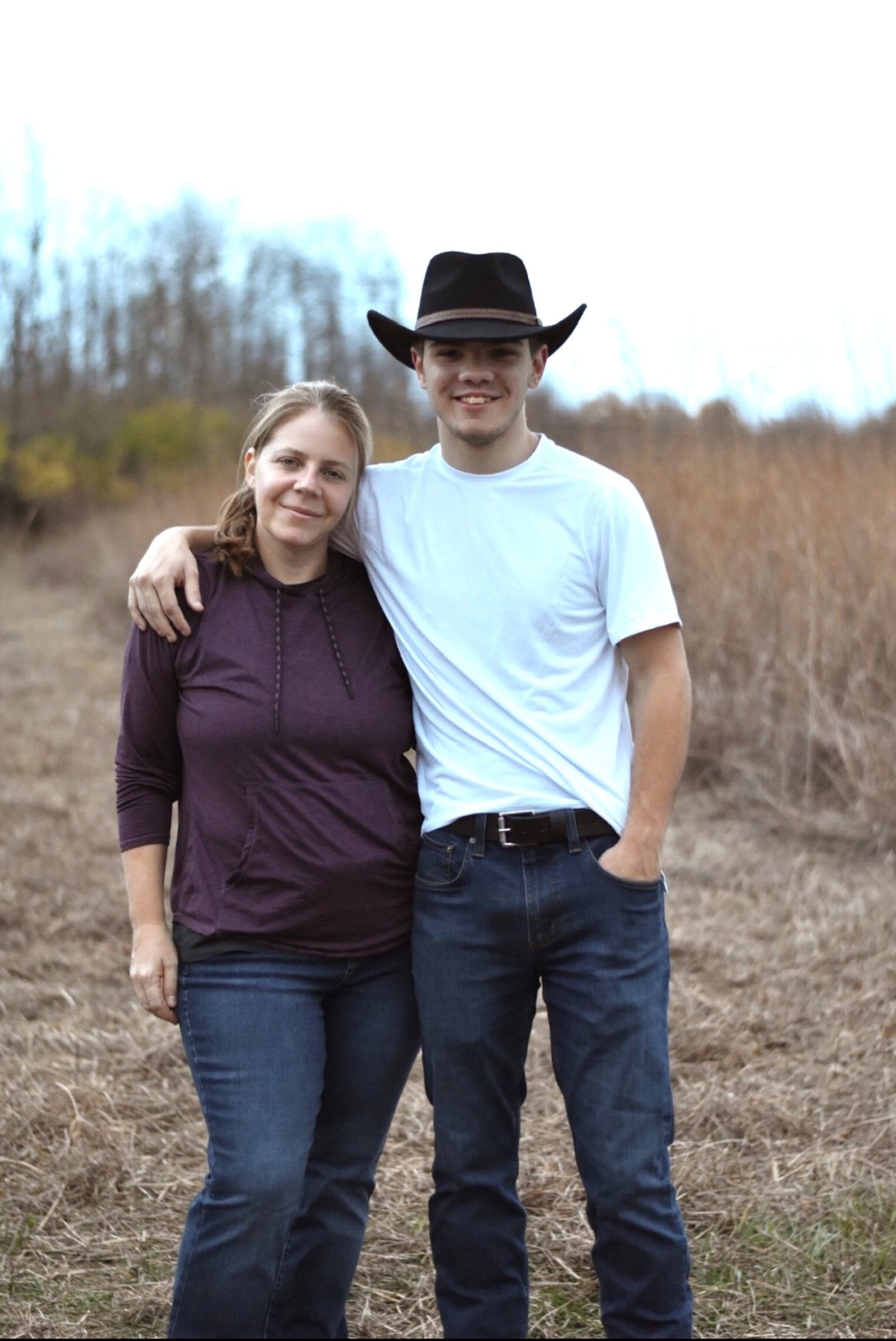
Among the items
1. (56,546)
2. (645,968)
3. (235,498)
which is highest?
(56,546)

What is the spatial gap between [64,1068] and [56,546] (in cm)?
1949

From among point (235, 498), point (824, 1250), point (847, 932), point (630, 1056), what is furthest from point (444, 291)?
point (847, 932)

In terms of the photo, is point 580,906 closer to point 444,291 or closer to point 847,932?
point 444,291

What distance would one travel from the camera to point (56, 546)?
73.0 feet

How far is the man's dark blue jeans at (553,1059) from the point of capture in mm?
2133

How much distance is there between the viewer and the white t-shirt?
2230 mm

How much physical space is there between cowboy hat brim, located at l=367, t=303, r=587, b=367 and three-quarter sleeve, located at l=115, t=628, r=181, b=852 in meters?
0.74

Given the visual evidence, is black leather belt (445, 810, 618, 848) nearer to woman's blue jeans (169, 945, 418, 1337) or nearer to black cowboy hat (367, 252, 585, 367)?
woman's blue jeans (169, 945, 418, 1337)

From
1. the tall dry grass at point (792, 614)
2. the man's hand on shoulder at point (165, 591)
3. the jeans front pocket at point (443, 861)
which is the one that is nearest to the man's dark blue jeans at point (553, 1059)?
the jeans front pocket at point (443, 861)

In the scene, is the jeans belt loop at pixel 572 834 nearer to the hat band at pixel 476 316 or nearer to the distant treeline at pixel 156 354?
the hat band at pixel 476 316

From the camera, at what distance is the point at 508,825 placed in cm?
219

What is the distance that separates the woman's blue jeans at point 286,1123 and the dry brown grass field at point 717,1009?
0.62 metres

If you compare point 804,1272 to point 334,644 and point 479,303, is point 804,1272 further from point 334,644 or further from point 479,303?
point 479,303

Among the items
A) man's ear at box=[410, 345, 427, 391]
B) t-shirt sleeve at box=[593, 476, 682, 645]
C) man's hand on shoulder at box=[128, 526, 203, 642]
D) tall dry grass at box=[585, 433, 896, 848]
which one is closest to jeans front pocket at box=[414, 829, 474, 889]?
t-shirt sleeve at box=[593, 476, 682, 645]
